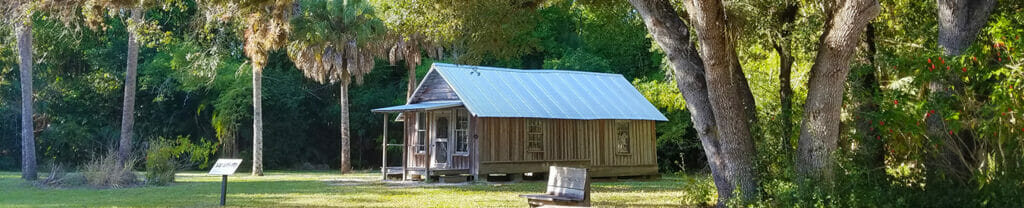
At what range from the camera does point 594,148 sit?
24422mm

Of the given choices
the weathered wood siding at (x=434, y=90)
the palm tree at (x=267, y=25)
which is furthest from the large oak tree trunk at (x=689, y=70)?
the weathered wood siding at (x=434, y=90)

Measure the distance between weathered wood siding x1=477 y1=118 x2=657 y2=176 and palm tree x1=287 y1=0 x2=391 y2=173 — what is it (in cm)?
779

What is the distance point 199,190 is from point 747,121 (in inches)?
479

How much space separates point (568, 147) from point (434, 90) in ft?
12.6

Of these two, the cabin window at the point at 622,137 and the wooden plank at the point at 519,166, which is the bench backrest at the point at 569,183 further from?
the cabin window at the point at 622,137

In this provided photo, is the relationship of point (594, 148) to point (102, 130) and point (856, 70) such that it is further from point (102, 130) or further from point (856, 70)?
point (102, 130)

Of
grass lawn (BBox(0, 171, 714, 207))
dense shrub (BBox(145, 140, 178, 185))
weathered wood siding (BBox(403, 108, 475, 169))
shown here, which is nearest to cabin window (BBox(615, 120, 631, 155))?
weathered wood siding (BBox(403, 108, 475, 169))

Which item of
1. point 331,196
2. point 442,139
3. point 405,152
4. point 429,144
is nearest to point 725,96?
point 331,196

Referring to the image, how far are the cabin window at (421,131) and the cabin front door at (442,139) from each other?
0.41m

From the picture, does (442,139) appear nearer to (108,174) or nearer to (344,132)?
(108,174)

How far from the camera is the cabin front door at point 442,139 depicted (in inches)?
912

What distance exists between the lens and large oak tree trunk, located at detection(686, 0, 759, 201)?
10.0 meters

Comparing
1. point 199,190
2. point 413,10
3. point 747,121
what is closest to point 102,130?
point 199,190

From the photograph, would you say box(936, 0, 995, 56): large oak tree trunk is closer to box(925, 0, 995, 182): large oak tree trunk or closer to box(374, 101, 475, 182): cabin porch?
box(925, 0, 995, 182): large oak tree trunk
